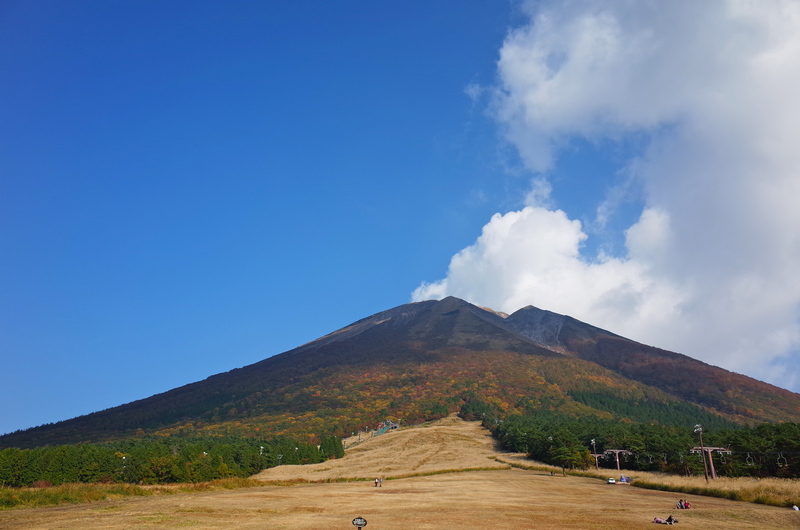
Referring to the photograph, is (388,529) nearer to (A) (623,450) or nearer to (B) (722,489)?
(B) (722,489)

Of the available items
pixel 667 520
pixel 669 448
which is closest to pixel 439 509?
pixel 667 520

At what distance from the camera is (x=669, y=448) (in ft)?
212

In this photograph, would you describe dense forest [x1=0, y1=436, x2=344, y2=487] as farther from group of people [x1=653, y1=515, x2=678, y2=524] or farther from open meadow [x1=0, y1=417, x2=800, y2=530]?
group of people [x1=653, y1=515, x2=678, y2=524]

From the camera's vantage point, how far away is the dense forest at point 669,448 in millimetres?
53062

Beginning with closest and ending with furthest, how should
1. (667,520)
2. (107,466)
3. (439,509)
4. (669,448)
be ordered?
1. (667,520)
2. (439,509)
3. (669,448)
4. (107,466)

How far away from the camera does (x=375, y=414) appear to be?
165 metres

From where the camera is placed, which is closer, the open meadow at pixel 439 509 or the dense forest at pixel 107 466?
the open meadow at pixel 439 509

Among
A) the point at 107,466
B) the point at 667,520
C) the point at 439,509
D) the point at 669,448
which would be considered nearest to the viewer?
the point at 667,520

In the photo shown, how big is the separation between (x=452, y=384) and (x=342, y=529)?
174 metres

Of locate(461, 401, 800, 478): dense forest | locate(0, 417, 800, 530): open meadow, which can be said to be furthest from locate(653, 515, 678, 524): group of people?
locate(461, 401, 800, 478): dense forest

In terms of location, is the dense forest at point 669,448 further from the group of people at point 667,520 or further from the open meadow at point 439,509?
the group of people at point 667,520

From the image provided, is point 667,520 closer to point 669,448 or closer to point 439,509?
point 439,509

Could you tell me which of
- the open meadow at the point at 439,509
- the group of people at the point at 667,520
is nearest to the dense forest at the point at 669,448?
the open meadow at the point at 439,509

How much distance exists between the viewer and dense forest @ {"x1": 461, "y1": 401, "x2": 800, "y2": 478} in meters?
53.1
